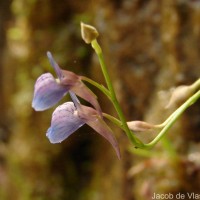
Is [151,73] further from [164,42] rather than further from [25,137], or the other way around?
[25,137]

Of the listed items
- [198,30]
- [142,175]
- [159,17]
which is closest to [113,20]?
[159,17]

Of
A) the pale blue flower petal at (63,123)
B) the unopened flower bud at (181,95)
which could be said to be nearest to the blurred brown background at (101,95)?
the unopened flower bud at (181,95)

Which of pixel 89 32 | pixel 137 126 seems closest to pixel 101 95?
pixel 137 126

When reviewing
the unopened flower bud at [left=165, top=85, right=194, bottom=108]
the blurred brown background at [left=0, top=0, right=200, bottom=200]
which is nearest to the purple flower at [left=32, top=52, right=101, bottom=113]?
the unopened flower bud at [left=165, top=85, right=194, bottom=108]

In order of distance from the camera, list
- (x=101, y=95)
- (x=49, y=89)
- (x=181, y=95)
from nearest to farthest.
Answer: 1. (x=49, y=89)
2. (x=181, y=95)
3. (x=101, y=95)

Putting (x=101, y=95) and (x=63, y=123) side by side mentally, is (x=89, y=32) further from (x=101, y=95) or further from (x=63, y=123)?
(x=101, y=95)

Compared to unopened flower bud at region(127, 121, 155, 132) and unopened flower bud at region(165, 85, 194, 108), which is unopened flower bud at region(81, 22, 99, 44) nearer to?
unopened flower bud at region(127, 121, 155, 132)
